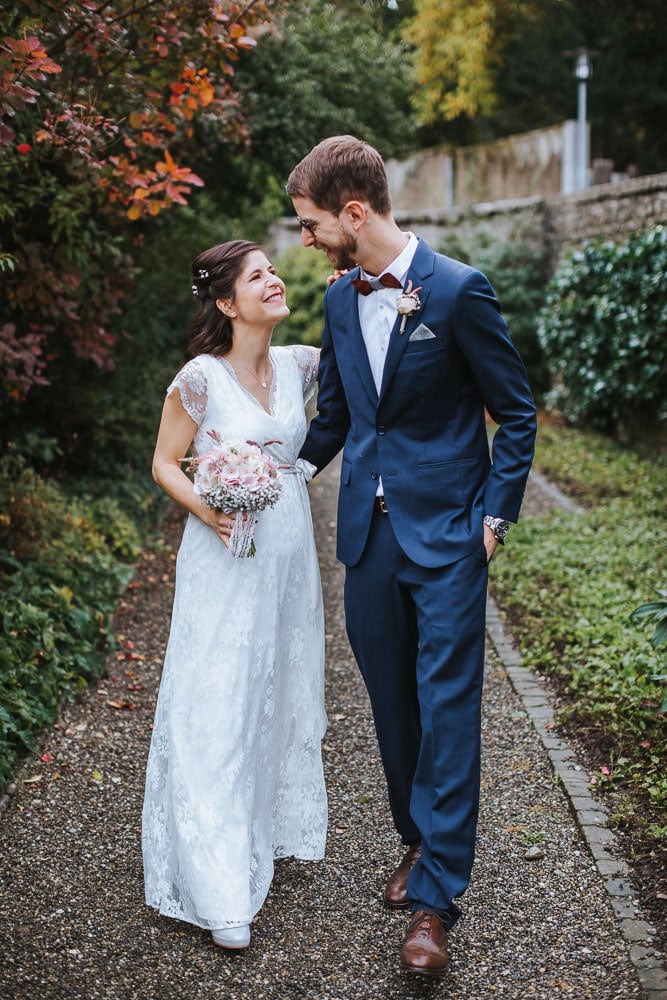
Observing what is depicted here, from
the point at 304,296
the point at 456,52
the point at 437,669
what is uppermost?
the point at 456,52

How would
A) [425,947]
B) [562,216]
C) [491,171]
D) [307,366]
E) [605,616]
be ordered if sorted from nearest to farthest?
1. [425,947]
2. [307,366]
3. [605,616]
4. [562,216]
5. [491,171]

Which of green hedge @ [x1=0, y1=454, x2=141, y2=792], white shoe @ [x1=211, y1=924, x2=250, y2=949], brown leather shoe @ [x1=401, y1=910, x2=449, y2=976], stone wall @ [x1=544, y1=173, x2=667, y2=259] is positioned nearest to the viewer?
brown leather shoe @ [x1=401, y1=910, x2=449, y2=976]

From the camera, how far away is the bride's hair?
11.1 ft

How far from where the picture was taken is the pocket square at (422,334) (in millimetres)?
2979

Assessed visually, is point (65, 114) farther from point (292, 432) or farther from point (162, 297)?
point (162, 297)

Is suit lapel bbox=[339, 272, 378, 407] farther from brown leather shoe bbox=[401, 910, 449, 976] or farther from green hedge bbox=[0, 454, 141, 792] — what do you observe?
green hedge bbox=[0, 454, 141, 792]

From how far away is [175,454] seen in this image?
3.34 metres

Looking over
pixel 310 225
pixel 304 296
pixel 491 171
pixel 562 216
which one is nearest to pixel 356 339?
pixel 310 225

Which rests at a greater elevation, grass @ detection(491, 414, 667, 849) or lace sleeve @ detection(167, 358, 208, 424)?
lace sleeve @ detection(167, 358, 208, 424)

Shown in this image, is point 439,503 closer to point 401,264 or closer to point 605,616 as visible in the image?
point 401,264

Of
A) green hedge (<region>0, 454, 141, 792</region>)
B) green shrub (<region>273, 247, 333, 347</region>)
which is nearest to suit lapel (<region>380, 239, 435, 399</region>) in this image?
green hedge (<region>0, 454, 141, 792</region>)

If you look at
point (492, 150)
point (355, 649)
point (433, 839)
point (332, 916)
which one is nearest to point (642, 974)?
point (433, 839)

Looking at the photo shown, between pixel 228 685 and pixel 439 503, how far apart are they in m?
0.87

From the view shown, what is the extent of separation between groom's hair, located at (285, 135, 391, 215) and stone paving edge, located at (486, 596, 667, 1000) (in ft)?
7.39
